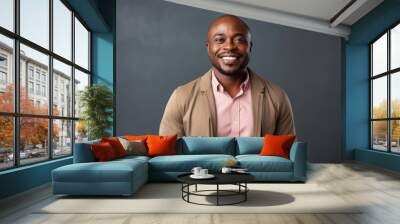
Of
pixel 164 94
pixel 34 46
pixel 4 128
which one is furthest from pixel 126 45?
pixel 4 128

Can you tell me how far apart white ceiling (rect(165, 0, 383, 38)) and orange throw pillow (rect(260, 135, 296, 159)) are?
3023 millimetres

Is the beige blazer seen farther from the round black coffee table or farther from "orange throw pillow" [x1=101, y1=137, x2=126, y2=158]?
the round black coffee table

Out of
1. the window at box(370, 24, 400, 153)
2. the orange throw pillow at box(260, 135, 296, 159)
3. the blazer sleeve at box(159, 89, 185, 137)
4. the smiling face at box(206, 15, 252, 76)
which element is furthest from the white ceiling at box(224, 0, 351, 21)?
the orange throw pillow at box(260, 135, 296, 159)

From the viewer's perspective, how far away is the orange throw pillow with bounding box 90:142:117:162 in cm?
518

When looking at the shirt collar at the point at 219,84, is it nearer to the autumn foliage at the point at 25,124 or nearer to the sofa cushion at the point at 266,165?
the sofa cushion at the point at 266,165

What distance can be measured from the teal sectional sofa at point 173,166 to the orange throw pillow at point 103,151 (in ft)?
0.23

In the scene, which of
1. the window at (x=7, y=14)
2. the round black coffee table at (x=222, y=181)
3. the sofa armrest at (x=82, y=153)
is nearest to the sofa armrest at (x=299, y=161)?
the round black coffee table at (x=222, y=181)

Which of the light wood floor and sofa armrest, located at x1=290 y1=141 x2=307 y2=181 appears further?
sofa armrest, located at x1=290 y1=141 x2=307 y2=181

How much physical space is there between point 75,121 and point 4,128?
2680mm

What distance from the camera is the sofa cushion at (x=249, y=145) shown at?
20.6 feet

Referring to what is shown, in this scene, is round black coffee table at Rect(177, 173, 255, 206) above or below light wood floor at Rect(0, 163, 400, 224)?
above

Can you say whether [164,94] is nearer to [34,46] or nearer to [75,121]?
[75,121]

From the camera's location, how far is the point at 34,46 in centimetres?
539

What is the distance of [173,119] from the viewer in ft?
24.3
